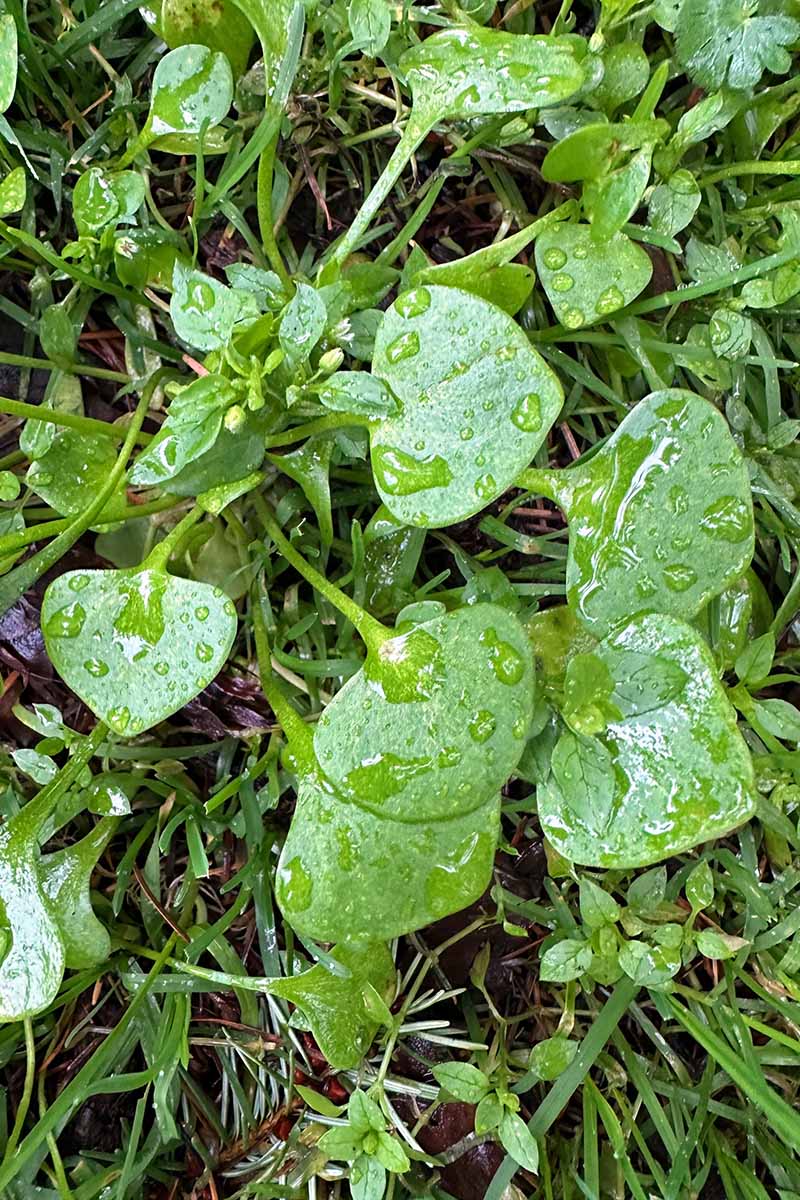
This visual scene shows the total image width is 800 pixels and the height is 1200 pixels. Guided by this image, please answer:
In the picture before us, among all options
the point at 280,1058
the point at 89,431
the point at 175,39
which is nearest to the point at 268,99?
the point at 175,39

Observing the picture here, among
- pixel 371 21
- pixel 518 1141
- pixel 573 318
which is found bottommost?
pixel 518 1141

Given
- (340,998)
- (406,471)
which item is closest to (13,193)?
(406,471)

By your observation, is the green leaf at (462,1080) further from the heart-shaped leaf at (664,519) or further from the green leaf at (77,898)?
the heart-shaped leaf at (664,519)

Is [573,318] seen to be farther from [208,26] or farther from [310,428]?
[208,26]

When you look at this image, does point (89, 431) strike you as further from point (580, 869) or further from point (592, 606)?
point (580, 869)

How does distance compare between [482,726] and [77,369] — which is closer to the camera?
[482,726]

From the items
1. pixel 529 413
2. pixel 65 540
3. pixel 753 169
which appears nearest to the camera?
pixel 529 413
